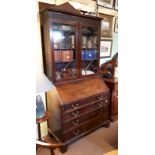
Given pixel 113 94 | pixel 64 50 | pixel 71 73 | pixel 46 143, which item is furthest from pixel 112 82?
pixel 46 143

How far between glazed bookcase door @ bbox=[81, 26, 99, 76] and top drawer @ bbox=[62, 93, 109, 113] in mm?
404

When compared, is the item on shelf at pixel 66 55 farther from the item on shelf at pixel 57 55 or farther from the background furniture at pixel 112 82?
the background furniture at pixel 112 82

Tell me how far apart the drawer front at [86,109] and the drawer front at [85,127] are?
147mm

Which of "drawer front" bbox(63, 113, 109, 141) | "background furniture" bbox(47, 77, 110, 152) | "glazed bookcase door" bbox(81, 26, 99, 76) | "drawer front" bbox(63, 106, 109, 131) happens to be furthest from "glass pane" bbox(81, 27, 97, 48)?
"drawer front" bbox(63, 113, 109, 141)

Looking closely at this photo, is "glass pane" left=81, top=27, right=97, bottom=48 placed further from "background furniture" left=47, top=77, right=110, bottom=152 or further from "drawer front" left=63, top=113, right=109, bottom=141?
"drawer front" left=63, top=113, right=109, bottom=141

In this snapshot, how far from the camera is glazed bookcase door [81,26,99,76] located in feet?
7.37

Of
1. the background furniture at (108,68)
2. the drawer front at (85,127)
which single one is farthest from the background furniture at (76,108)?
the background furniture at (108,68)

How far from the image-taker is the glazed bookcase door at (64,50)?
6.35ft

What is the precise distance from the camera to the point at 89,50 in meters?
2.33

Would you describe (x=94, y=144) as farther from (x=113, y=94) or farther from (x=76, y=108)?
(x=113, y=94)

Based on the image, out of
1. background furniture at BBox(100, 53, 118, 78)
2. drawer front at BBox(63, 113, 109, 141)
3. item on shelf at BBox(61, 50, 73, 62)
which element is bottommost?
drawer front at BBox(63, 113, 109, 141)
